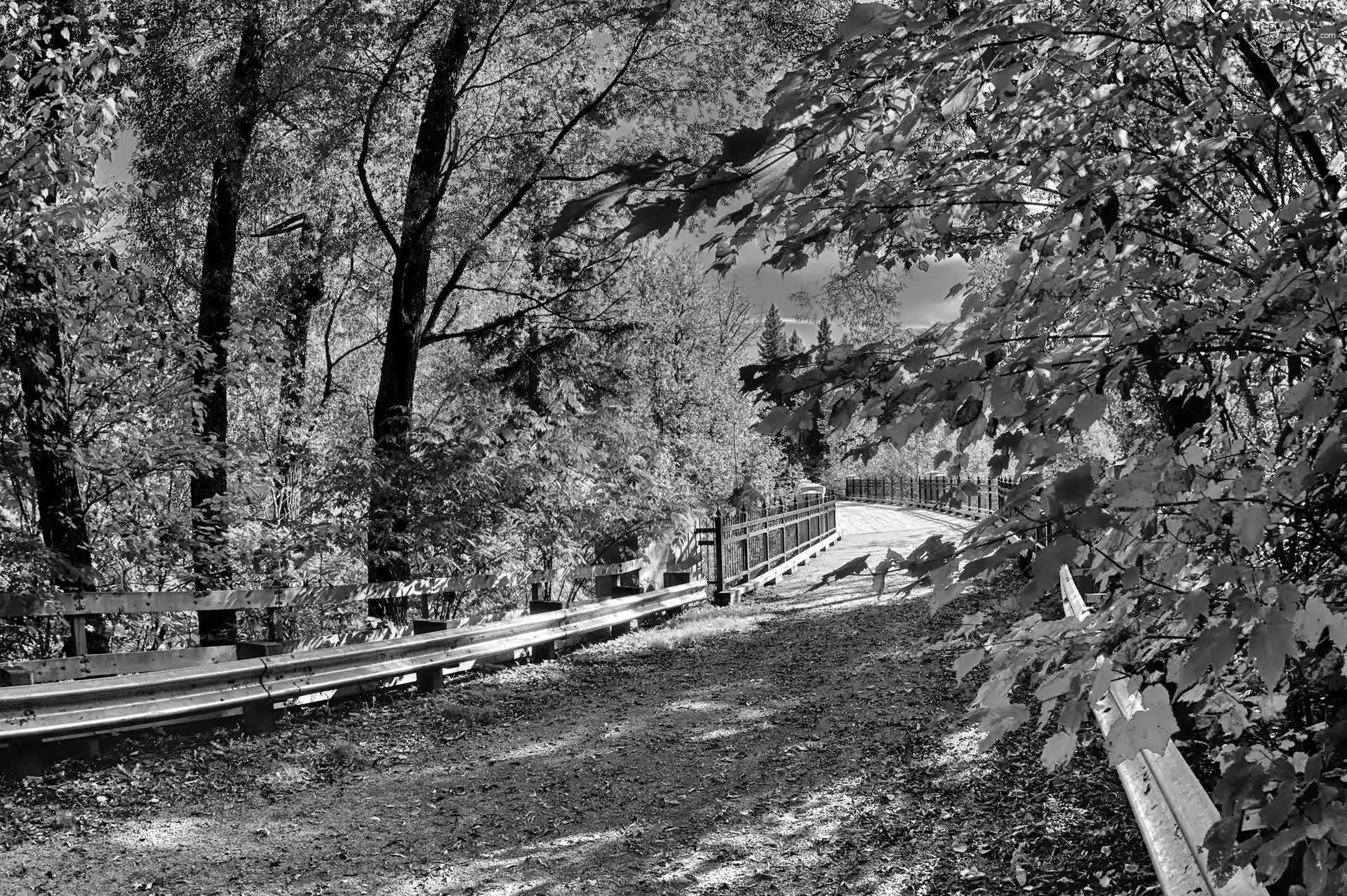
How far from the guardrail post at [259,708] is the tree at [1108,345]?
629 cm

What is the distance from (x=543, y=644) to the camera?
420 inches

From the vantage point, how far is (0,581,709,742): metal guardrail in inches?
228

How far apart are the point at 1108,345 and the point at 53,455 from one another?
8523mm

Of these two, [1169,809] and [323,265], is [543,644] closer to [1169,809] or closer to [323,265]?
[1169,809]

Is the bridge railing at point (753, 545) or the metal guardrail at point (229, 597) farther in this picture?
the bridge railing at point (753, 545)

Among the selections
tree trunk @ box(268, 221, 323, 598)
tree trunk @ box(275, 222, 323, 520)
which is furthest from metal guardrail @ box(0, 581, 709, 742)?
tree trunk @ box(275, 222, 323, 520)

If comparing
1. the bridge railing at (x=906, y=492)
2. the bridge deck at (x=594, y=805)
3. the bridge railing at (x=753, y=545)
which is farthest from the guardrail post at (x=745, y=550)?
the bridge deck at (x=594, y=805)

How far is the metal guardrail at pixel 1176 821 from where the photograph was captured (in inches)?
93.4

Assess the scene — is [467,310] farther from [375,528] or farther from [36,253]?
[36,253]

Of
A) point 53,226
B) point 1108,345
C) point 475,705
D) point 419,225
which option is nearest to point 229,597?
point 475,705

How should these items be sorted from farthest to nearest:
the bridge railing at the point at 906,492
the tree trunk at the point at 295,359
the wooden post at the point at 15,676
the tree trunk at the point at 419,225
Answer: the bridge railing at the point at 906,492
the tree trunk at the point at 295,359
the tree trunk at the point at 419,225
the wooden post at the point at 15,676

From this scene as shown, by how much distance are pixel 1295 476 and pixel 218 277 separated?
12.0 meters

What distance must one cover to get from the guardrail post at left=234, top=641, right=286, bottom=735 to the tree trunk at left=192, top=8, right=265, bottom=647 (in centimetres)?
172

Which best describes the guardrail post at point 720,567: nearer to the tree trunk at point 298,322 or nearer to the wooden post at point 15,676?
the tree trunk at point 298,322
